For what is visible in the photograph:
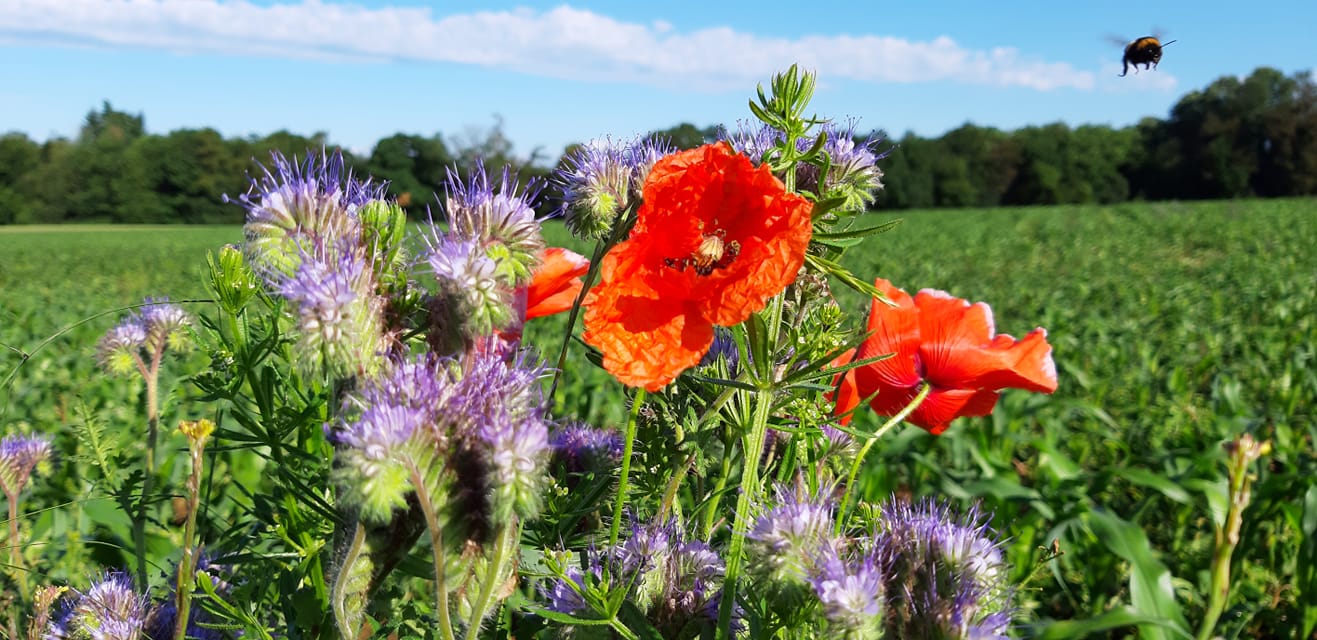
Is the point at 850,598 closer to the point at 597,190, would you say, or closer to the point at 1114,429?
the point at 597,190

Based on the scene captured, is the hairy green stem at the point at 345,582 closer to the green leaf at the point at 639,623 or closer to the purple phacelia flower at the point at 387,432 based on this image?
the purple phacelia flower at the point at 387,432

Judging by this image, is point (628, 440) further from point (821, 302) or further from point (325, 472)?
point (325, 472)

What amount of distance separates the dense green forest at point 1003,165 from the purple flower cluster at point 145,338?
55519mm

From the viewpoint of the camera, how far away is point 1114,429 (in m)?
Answer: 6.93

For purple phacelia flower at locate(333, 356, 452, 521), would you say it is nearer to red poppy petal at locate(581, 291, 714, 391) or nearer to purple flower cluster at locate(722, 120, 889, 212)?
red poppy petal at locate(581, 291, 714, 391)

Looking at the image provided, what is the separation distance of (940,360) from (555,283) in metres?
0.61

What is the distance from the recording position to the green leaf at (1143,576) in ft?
10.6

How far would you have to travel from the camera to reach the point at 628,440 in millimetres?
1021

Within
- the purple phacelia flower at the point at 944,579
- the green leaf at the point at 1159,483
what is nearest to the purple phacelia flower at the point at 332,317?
the purple phacelia flower at the point at 944,579

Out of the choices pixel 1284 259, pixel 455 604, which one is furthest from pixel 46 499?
pixel 1284 259

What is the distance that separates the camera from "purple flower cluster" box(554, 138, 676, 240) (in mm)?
1189

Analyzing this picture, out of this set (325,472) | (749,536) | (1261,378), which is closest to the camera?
(749,536)

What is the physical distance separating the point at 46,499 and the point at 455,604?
522cm

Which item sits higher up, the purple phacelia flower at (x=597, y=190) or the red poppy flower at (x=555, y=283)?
the purple phacelia flower at (x=597, y=190)
